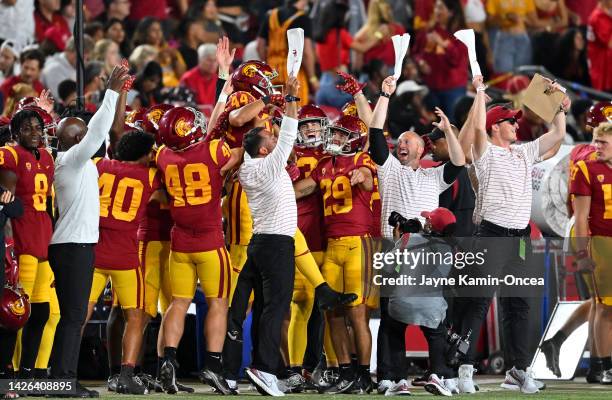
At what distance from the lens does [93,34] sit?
17375 millimetres

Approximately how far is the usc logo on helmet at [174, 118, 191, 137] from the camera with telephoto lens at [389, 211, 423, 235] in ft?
5.20

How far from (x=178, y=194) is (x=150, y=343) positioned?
173 cm

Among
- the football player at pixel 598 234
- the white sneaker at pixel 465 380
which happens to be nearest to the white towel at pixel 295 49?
the white sneaker at pixel 465 380

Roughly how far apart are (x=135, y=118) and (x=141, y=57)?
4.10m

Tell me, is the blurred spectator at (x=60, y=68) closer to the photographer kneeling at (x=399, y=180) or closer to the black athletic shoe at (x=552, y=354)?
the photographer kneeling at (x=399, y=180)

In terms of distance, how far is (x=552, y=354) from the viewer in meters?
12.6

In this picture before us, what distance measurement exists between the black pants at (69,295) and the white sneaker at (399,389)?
7.20 feet

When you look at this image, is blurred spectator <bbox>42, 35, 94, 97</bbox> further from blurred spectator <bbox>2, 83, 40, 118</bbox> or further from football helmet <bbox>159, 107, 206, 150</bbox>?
football helmet <bbox>159, 107, 206, 150</bbox>

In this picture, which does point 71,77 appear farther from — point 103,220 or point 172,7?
point 103,220

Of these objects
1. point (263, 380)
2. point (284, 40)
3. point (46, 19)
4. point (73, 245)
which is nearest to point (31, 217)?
point (73, 245)

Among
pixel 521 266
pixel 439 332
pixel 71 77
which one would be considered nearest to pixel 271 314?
pixel 439 332

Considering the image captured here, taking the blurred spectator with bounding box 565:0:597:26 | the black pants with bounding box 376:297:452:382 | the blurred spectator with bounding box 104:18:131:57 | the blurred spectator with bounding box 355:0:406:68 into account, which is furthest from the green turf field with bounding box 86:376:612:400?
the blurred spectator with bounding box 565:0:597:26

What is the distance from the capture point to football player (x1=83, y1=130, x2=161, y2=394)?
37.2ft

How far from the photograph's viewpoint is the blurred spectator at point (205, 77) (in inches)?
665
